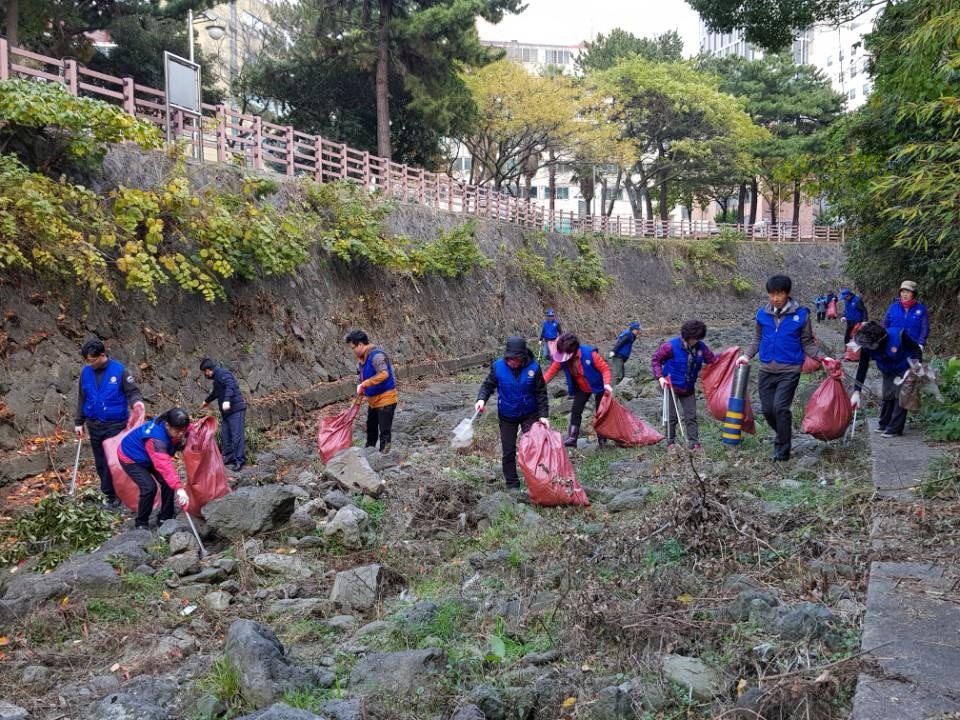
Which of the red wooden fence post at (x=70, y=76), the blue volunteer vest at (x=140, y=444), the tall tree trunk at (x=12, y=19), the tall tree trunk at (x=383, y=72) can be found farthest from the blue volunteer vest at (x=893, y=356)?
the tall tree trunk at (x=383, y=72)

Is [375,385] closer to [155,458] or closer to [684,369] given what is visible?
[155,458]

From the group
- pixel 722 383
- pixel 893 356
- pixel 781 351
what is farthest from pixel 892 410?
pixel 722 383

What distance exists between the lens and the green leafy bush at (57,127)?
7992 mm

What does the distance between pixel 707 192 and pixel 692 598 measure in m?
44.6

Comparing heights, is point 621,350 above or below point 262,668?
above

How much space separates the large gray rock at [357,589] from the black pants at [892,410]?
5069mm

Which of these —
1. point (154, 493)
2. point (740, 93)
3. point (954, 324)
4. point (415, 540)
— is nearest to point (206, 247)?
point (154, 493)

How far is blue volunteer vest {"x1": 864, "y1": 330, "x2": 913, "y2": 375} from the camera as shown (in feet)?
24.1

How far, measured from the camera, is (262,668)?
3.61 meters

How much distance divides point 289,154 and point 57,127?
6.07 meters

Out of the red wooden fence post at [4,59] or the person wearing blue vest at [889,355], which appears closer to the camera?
the person wearing blue vest at [889,355]

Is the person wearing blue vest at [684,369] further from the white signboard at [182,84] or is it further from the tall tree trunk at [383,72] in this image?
the tall tree trunk at [383,72]

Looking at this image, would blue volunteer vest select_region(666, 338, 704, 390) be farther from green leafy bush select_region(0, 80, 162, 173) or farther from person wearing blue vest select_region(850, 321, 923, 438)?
green leafy bush select_region(0, 80, 162, 173)

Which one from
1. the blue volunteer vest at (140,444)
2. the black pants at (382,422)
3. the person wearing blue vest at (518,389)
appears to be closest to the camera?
the blue volunteer vest at (140,444)
